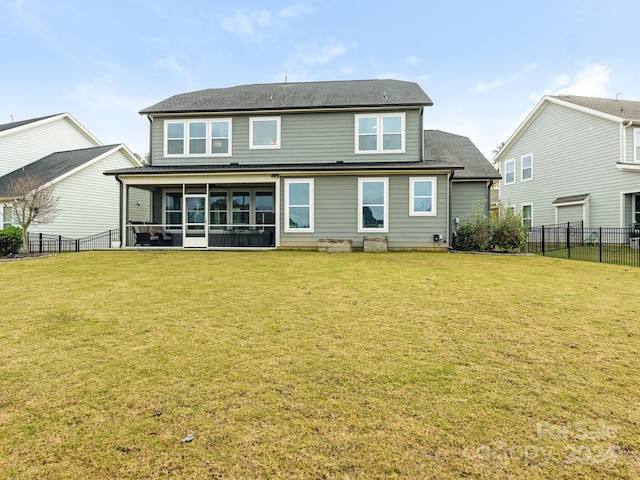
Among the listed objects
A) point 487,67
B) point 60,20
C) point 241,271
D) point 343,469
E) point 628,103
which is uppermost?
point 60,20

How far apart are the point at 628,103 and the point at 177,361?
1108 inches

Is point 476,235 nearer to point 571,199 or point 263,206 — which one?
point 571,199

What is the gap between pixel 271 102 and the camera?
51.7 ft

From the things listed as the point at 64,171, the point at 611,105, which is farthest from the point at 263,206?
the point at 611,105

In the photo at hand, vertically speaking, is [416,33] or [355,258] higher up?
[416,33]

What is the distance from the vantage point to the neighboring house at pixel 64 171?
59.7 ft

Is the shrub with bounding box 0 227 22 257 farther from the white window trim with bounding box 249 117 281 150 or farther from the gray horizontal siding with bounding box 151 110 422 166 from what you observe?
the white window trim with bounding box 249 117 281 150

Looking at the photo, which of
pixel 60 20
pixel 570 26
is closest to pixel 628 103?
pixel 570 26

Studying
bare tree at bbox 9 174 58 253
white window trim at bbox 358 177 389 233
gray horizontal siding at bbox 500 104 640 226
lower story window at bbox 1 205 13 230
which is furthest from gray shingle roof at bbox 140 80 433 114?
lower story window at bbox 1 205 13 230

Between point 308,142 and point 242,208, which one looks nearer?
point 308,142

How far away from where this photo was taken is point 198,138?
1570 centimetres

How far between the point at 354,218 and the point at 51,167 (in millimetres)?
19183

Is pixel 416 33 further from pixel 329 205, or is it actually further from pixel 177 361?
pixel 177 361

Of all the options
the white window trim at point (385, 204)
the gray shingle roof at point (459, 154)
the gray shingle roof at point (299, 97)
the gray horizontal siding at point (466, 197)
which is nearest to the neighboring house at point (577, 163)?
the gray shingle roof at point (459, 154)
